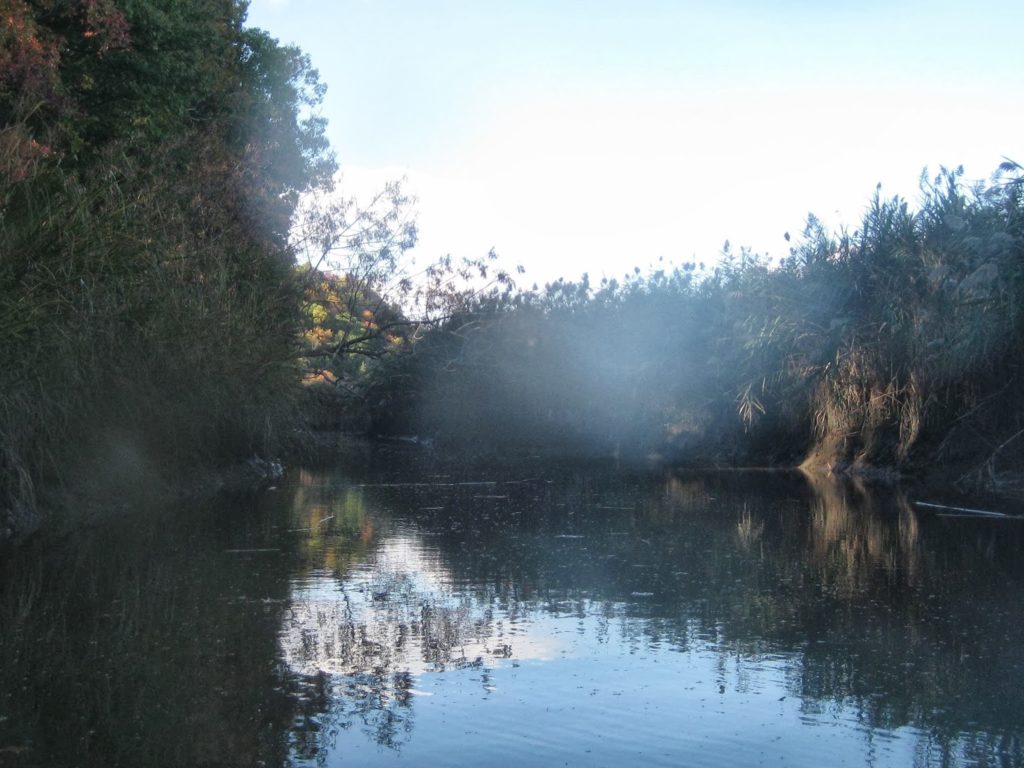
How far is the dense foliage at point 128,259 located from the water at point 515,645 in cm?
170

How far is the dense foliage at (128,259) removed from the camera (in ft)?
39.5

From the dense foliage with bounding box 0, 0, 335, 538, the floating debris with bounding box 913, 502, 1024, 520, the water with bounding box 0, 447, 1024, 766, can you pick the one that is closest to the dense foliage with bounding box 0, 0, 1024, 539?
the dense foliage with bounding box 0, 0, 335, 538

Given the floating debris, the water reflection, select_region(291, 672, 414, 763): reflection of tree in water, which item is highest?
the floating debris

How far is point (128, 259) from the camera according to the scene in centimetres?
1278

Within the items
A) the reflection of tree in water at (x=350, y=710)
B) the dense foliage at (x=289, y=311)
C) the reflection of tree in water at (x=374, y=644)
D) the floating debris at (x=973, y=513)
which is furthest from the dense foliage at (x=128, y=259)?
the floating debris at (x=973, y=513)

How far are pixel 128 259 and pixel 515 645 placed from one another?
23.8 feet

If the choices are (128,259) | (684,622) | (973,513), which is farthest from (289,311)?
(684,622)

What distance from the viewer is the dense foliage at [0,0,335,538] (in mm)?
12039

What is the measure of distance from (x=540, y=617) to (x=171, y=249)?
1026 cm

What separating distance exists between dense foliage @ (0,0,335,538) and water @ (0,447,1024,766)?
5.57ft

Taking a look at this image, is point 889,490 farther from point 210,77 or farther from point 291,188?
point 291,188

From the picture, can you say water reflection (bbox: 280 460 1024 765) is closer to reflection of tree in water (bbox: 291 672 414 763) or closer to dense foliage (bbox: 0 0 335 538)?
reflection of tree in water (bbox: 291 672 414 763)

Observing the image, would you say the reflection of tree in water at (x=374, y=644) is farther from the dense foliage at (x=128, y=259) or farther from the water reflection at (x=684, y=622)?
the dense foliage at (x=128, y=259)

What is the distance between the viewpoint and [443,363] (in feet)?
120
